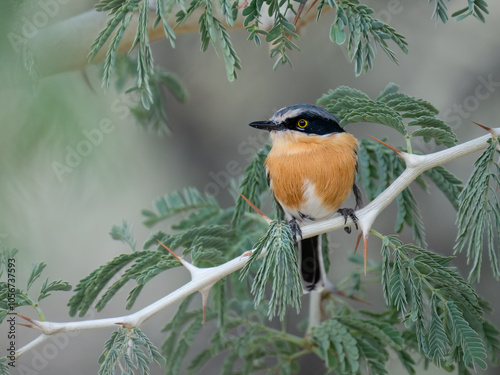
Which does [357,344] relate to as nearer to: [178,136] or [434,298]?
[434,298]

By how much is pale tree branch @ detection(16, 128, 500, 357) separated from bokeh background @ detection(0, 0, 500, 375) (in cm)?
108

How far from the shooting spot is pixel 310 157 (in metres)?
2.53

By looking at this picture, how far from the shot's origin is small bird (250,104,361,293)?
2.51m

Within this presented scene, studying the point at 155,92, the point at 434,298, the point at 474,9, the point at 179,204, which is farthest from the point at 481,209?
the point at 155,92

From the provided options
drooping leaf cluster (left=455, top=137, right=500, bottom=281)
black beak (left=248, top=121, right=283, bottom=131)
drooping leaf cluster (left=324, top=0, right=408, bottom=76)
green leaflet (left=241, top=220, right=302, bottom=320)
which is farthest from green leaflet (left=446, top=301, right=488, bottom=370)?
black beak (left=248, top=121, right=283, bottom=131)

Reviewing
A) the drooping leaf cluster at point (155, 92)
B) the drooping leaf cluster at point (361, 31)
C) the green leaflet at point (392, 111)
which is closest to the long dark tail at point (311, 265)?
the green leaflet at point (392, 111)

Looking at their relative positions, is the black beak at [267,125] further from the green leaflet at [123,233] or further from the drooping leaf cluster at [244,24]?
the green leaflet at [123,233]

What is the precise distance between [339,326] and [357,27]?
50.9 inches

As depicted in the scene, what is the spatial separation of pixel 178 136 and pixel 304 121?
299 centimetres

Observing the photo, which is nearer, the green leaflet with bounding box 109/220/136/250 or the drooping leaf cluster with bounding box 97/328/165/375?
the drooping leaf cluster with bounding box 97/328/165/375

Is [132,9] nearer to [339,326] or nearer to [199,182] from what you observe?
[339,326]

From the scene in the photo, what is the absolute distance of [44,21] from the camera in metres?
2.89

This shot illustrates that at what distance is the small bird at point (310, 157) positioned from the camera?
8.25ft

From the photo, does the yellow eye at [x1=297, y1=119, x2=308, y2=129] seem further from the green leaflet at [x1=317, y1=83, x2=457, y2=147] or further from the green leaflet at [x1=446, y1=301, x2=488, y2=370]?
the green leaflet at [x1=446, y1=301, x2=488, y2=370]
